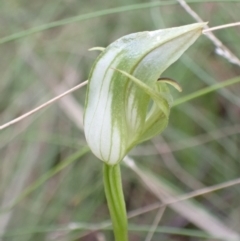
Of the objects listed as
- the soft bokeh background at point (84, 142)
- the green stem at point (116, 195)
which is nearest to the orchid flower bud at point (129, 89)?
the green stem at point (116, 195)

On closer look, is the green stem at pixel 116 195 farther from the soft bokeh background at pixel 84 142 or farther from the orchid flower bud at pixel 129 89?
the soft bokeh background at pixel 84 142

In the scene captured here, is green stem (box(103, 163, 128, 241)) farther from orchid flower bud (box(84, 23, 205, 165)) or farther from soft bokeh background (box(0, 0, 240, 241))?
soft bokeh background (box(0, 0, 240, 241))

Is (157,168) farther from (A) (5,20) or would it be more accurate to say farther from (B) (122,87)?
(B) (122,87)

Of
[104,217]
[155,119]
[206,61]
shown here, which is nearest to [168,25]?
[206,61]

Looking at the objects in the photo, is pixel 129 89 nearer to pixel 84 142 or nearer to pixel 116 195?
pixel 116 195

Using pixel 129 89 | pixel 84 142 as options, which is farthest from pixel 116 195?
pixel 84 142

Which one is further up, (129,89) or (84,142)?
(84,142)
